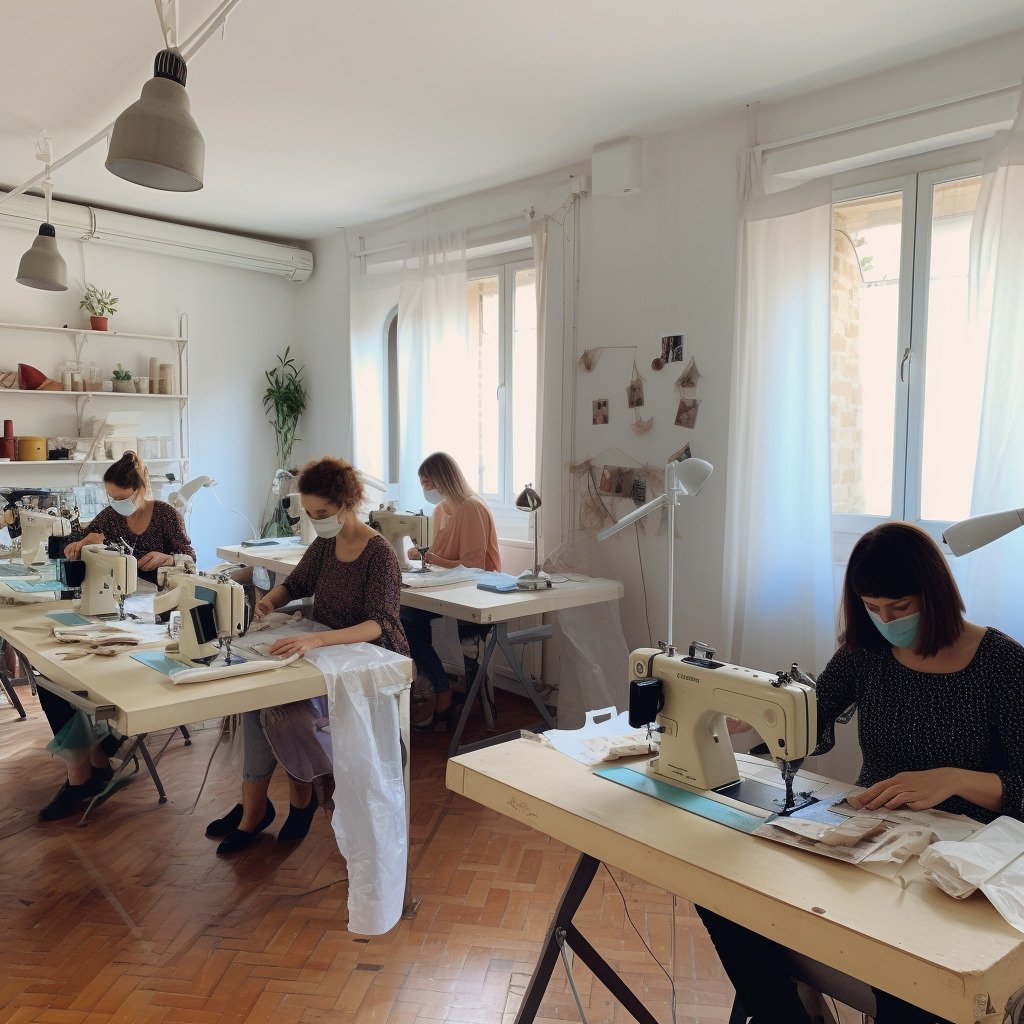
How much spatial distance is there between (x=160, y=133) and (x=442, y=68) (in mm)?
1505

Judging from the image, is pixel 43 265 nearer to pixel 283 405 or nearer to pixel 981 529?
pixel 283 405

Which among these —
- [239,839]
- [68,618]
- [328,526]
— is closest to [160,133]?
[328,526]

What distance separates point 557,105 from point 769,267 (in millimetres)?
1056

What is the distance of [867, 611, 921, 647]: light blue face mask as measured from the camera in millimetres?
1663

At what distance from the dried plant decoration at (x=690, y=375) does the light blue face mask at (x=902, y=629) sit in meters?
2.09

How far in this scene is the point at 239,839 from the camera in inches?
111

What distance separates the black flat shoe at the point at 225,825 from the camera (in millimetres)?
2906

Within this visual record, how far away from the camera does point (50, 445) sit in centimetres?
499

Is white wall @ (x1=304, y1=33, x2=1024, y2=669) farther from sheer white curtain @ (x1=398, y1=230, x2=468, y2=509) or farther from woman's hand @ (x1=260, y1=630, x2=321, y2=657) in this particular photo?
woman's hand @ (x1=260, y1=630, x2=321, y2=657)

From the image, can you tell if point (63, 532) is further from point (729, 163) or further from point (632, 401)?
point (729, 163)

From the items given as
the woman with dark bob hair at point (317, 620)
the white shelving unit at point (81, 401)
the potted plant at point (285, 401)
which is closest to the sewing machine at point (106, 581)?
the woman with dark bob hair at point (317, 620)

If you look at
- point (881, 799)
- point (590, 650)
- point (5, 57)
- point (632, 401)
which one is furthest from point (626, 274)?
point (881, 799)

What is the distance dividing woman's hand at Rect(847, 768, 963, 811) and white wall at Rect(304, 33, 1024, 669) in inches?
76.5

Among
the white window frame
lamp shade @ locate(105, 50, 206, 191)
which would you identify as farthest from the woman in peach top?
lamp shade @ locate(105, 50, 206, 191)
